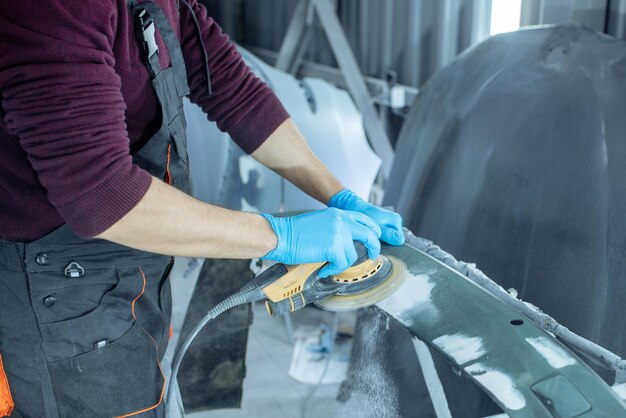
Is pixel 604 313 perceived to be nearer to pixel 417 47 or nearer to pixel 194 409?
pixel 194 409

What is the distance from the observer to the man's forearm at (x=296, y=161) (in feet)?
4.82

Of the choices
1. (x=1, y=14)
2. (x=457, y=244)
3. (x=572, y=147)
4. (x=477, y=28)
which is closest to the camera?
(x=1, y=14)

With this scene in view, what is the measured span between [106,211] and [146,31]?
32 centimetres

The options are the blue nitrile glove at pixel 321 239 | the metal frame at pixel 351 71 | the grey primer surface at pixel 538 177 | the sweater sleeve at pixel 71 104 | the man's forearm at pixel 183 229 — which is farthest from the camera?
the metal frame at pixel 351 71

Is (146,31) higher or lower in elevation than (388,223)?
higher

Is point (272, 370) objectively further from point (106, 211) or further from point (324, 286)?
point (106, 211)

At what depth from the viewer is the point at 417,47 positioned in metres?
3.38

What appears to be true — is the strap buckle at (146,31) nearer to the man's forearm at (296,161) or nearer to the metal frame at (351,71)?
the man's forearm at (296,161)

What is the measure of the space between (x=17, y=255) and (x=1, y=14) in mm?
436

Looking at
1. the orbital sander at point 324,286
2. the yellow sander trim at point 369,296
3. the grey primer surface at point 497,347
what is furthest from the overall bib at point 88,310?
the grey primer surface at point 497,347

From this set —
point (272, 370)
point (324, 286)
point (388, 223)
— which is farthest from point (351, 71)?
point (324, 286)

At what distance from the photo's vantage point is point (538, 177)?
154 centimetres

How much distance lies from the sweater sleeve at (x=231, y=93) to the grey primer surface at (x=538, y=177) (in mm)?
565

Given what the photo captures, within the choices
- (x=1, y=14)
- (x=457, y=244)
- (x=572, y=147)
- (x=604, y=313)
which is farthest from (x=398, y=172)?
(x=1, y=14)
